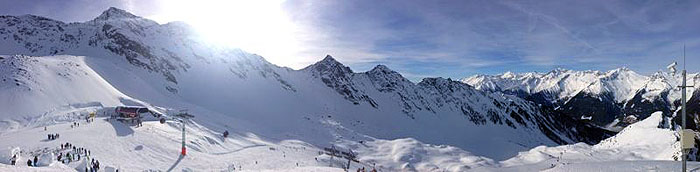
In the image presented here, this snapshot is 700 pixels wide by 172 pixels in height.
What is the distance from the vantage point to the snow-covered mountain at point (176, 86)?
2532 inches

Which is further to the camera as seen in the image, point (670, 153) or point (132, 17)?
point (132, 17)

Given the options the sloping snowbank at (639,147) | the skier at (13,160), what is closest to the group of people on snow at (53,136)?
the skier at (13,160)

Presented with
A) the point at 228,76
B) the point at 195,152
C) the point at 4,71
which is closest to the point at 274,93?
the point at 228,76

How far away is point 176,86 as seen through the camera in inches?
4508

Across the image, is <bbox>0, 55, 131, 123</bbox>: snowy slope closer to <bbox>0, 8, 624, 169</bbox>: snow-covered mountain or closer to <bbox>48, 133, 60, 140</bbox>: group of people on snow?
Answer: <bbox>0, 8, 624, 169</bbox>: snow-covered mountain

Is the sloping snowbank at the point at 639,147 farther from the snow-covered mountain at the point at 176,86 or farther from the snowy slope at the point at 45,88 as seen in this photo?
the snowy slope at the point at 45,88

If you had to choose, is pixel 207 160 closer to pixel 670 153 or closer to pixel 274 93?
pixel 670 153

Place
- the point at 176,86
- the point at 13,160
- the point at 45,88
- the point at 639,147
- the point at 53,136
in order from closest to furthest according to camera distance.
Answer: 1. the point at 13,160
2. the point at 53,136
3. the point at 639,147
4. the point at 45,88
5. the point at 176,86

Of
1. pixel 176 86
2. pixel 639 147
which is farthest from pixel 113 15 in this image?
pixel 639 147

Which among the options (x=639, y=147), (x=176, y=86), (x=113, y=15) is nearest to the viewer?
(x=639, y=147)

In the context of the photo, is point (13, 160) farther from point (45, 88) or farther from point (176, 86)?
point (176, 86)

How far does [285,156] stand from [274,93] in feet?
302

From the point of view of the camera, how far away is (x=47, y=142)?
1550 inches

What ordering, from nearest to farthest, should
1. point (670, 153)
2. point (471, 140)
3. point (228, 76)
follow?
point (670, 153)
point (228, 76)
point (471, 140)
